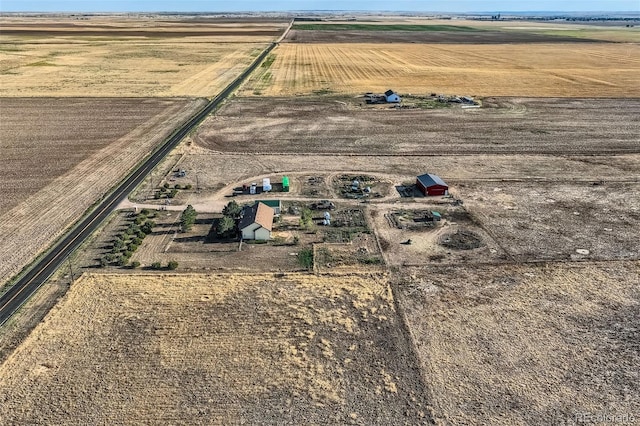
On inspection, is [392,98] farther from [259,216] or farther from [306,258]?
[306,258]

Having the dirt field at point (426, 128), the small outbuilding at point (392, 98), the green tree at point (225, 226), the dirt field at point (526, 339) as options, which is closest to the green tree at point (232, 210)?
the green tree at point (225, 226)

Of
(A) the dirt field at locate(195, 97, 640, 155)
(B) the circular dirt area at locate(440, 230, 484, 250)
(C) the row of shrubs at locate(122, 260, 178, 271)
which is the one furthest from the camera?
(A) the dirt field at locate(195, 97, 640, 155)

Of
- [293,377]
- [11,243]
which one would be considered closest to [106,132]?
[11,243]

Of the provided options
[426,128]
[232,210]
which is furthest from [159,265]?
[426,128]

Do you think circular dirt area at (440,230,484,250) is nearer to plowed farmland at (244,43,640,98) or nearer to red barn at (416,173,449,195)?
red barn at (416,173,449,195)

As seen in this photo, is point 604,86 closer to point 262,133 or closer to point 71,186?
point 262,133

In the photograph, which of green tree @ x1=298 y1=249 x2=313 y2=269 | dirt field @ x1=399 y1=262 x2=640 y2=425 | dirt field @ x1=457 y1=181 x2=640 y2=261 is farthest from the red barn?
green tree @ x1=298 y1=249 x2=313 y2=269

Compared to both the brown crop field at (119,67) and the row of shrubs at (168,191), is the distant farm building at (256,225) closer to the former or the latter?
the row of shrubs at (168,191)
